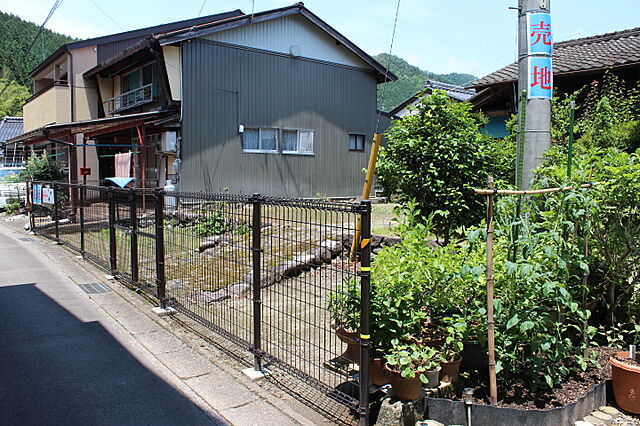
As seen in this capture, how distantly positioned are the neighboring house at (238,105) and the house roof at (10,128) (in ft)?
49.3

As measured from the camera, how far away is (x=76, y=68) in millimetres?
19750

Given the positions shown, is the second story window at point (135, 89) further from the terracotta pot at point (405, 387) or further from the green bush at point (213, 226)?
the terracotta pot at point (405, 387)

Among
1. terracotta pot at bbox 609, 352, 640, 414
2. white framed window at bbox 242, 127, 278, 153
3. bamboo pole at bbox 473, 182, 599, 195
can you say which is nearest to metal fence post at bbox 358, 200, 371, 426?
bamboo pole at bbox 473, 182, 599, 195

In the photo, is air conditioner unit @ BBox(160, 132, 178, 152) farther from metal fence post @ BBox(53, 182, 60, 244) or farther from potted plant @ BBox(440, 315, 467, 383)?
potted plant @ BBox(440, 315, 467, 383)

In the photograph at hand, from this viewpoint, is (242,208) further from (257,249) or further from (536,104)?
(536,104)

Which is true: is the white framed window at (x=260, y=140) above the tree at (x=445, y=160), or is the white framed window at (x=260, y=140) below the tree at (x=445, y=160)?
above

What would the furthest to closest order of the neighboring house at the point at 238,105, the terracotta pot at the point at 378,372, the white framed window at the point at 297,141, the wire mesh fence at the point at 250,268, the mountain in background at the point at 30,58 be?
1. the mountain in background at the point at 30,58
2. the white framed window at the point at 297,141
3. the neighboring house at the point at 238,105
4. the wire mesh fence at the point at 250,268
5. the terracotta pot at the point at 378,372

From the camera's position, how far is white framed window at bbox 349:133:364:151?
18.2m

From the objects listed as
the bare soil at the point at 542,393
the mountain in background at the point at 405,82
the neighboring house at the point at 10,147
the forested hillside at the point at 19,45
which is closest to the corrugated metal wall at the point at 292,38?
the mountain in background at the point at 405,82

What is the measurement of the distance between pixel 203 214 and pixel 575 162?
4104 millimetres

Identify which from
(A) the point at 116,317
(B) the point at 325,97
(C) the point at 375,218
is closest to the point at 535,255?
(A) the point at 116,317

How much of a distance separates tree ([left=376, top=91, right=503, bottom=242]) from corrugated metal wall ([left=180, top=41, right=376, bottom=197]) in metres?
9.37

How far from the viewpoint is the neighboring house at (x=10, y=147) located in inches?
1179

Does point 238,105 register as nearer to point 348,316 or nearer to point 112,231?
point 112,231
